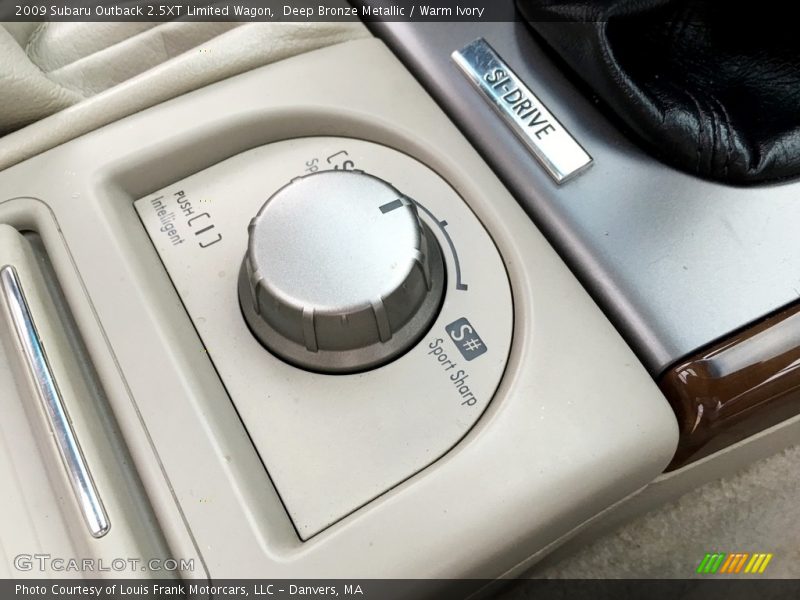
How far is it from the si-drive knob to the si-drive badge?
0.6 inches

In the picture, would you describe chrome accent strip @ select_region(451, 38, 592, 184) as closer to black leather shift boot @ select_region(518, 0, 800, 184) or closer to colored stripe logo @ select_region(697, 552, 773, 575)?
black leather shift boot @ select_region(518, 0, 800, 184)

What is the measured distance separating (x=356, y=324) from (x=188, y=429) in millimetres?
105

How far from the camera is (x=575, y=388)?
398mm

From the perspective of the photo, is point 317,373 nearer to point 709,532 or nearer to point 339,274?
point 339,274

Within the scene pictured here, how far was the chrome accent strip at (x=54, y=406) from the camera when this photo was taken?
37 centimetres

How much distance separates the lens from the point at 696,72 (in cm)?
50

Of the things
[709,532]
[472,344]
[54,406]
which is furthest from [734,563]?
[54,406]

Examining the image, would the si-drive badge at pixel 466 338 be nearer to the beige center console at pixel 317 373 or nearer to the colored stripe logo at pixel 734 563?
the beige center console at pixel 317 373

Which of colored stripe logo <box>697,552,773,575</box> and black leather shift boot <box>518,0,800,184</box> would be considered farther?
colored stripe logo <box>697,552,773,575</box>

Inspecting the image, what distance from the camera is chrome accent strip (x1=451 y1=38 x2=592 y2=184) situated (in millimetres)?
459

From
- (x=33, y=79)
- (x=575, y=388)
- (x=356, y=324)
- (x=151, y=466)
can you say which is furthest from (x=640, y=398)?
(x=33, y=79)

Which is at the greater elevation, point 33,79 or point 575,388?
point 33,79

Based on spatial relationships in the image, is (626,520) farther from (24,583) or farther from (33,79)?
(33,79)

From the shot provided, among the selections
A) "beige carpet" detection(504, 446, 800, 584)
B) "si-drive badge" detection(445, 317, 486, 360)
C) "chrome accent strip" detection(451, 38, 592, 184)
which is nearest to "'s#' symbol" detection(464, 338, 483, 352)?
"si-drive badge" detection(445, 317, 486, 360)
